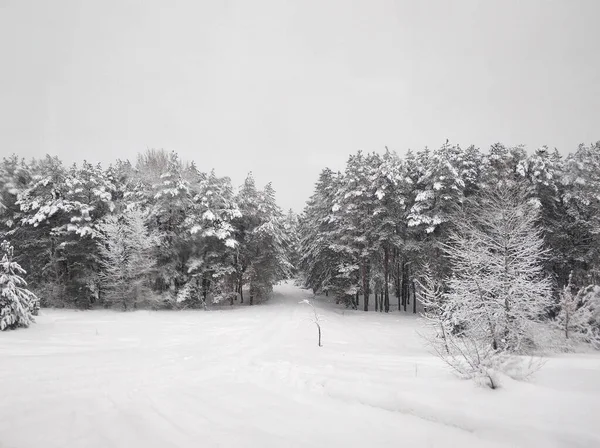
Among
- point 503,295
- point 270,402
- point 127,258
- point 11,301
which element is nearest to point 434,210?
point 503,295

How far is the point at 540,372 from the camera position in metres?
5.66

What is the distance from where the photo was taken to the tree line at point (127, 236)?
24.0 meters

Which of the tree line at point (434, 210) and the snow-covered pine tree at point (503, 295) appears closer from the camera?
the snow-covered pine tree at point (503, 295)

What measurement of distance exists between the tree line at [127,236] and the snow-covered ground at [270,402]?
13.1 m

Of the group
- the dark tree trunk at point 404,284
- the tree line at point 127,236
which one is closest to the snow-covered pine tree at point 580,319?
the dark tree trunk at point 404,284

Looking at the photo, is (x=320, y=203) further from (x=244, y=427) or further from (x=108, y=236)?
(x=244, y=427)

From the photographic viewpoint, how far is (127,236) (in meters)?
24.0

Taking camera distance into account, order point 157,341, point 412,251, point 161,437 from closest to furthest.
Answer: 1. point 161,437
2. point 157,341
3. point 412,251

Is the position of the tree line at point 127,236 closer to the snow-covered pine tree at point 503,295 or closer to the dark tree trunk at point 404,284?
the dark tree trunk at point 404,284

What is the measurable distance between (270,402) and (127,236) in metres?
22.4

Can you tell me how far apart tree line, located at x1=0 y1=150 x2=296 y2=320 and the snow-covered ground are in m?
13.1

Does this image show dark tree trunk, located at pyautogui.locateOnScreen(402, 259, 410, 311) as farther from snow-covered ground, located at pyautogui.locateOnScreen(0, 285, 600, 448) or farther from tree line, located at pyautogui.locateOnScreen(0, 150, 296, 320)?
snow-covered ground, located at pyautogui.locateOnScreen(0, 285, 600, 448)

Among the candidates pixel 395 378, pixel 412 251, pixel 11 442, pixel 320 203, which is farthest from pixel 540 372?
pixel 320 203

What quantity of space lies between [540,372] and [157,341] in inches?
560
